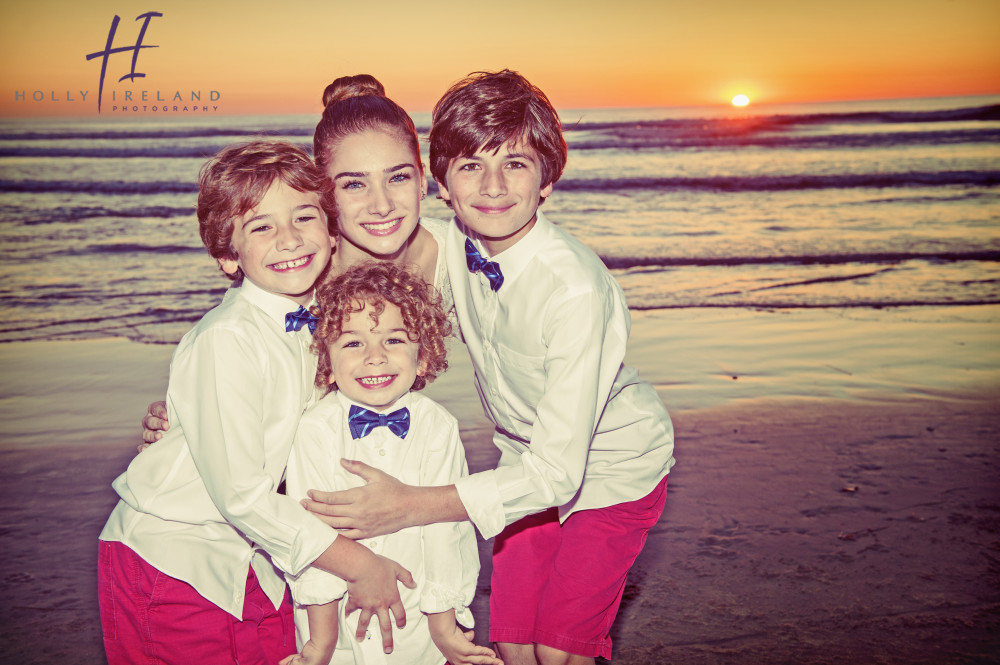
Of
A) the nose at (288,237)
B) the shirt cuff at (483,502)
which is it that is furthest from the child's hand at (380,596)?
the nose at (288,237)

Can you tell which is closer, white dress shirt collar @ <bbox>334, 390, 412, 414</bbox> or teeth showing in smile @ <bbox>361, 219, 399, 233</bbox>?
white dress shirt collar @ <bbox>334, 390, 412, 414</bbox>

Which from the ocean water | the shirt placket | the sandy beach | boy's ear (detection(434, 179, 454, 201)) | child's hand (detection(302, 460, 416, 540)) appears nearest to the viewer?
child's hand (detection(302, 460, 416, 540))

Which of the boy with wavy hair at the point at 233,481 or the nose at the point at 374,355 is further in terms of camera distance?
the nose at the point at 374,355

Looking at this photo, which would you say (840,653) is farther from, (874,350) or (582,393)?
(874,350)

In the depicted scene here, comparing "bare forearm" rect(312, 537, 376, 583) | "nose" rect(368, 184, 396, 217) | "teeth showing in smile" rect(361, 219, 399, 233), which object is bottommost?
"bare forearm" rect(312, 537, 376, 583)

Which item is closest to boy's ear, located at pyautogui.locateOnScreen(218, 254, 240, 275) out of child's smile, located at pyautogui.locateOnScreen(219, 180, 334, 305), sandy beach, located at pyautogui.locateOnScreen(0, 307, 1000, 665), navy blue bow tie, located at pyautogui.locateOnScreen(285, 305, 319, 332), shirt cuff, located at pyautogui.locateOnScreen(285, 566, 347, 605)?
child's smile, located at pyautogui.locateOnScreen(219, 180, 334, 305)

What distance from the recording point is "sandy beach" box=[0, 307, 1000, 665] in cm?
330

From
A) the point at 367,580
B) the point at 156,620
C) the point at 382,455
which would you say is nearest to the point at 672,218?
the point at 382,455

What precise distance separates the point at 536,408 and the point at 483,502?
0.35 metres

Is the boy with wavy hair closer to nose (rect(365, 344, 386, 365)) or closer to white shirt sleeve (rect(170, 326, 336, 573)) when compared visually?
white shirt sleeve (rect(170, 326, 336, 573))

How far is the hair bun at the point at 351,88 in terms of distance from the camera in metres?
3.35

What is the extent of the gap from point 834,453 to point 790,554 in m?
1.19

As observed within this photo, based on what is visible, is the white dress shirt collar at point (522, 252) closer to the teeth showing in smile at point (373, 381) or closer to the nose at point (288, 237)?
the teeth showing in smile at point (373, 381)

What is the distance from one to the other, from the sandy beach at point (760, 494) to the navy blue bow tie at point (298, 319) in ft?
5.34
